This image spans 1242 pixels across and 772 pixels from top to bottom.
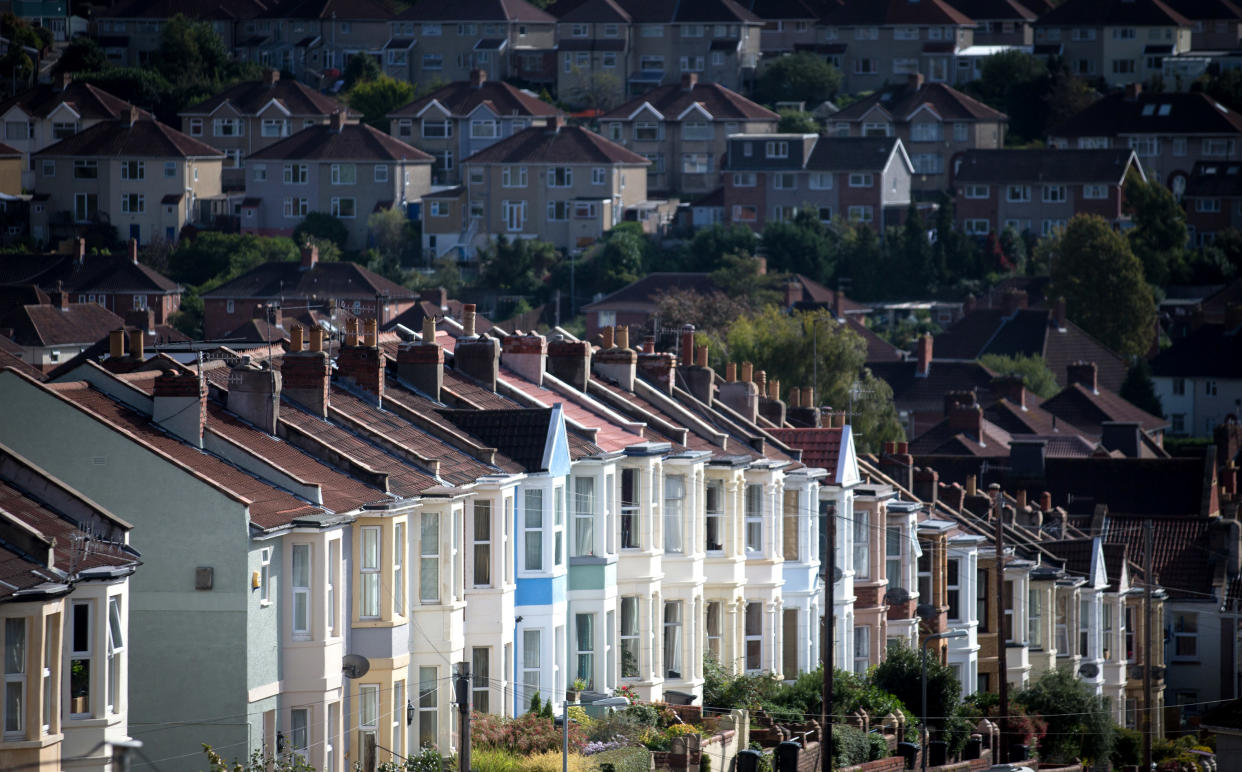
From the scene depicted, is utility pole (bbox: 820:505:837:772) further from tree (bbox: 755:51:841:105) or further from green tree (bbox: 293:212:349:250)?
tree (bbox: 755:51:841:105)

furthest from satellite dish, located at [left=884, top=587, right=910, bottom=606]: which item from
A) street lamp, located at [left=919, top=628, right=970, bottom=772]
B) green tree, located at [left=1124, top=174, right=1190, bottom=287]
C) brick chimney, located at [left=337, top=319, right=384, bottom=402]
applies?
green tree, located at [left=1124, top=174, right=1190, bottom=287]

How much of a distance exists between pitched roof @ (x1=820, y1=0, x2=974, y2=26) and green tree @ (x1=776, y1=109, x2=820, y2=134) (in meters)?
19.1

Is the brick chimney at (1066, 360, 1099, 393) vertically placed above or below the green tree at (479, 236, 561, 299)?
below

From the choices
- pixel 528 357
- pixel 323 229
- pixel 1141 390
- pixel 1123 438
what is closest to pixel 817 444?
pixel 528 357

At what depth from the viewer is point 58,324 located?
107500 millimetres

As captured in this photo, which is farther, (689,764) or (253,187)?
(253,187)

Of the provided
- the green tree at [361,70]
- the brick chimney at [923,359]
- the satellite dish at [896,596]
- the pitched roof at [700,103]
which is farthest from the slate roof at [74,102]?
the satellite dish at [896,596]

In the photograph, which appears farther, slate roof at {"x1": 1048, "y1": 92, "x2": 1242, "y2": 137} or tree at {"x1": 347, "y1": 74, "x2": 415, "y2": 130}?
tree at {"x1": 347, "y1": 74, "x2": 415, "y2": 130}

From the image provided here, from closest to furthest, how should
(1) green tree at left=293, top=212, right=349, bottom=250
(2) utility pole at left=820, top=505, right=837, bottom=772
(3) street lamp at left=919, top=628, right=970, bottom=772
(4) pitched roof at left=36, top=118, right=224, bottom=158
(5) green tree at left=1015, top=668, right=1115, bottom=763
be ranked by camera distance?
(2) utility pole at left=820, top=505, right=837, bottom=772 → (3) street lamp at left=919, top=628, right=970, bottom=772 → (5) green tree at left=1015, top=668, right=1115, bottom=763 → (1) green tree at left=293, top=212, right=349, bottom=250 → (4) pitched roof at left=36, top=118, right=224, bottom=158

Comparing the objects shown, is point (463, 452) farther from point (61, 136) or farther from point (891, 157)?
point (61, 136)

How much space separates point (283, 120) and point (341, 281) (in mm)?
43910

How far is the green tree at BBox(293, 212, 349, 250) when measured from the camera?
16012cm

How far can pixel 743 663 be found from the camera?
4775 centimetres

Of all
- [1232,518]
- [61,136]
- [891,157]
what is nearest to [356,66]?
[61,136]
